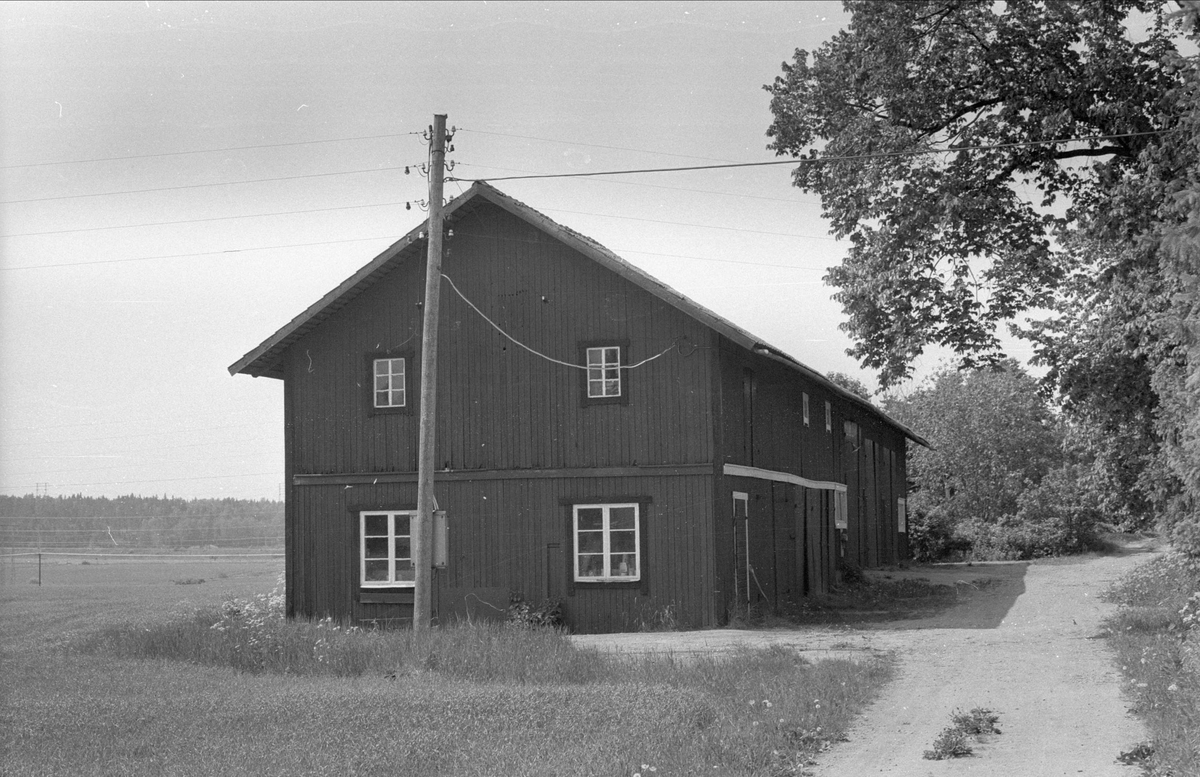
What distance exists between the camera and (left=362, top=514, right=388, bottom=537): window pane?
2438 centimetres

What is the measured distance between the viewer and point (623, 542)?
22953 millimetres

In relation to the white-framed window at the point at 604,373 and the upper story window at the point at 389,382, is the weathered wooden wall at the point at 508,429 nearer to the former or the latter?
the upper story window at the point at 389,382

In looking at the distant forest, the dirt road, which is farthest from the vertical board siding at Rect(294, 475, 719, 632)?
the distant forest

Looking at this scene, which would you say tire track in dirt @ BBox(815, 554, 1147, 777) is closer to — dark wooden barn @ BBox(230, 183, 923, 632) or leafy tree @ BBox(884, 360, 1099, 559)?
dark wooden barn @ BBox(230, 183, 923, 632)

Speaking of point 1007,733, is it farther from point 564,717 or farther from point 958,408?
point 958,408

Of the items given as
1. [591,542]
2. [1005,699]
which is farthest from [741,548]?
[1005,699]

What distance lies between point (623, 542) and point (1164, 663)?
10353 mm

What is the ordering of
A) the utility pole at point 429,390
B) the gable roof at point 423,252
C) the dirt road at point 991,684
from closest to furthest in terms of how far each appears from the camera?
the dirt road at point 991,684 → the utility pole at point 429,390 → the gable roof at point 423,252

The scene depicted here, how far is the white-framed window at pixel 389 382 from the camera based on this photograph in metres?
24.6

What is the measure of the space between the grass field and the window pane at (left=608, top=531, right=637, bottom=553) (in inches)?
240

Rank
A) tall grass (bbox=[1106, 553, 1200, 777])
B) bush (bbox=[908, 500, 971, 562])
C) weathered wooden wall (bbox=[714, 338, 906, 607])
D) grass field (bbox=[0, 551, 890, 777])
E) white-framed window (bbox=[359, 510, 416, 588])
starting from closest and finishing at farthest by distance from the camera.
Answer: tall grass (bbox=[1106, 553, 1200, 777]), grass field (bbox=[0, 551, 890, 777]), weathered wooden wall (bbox=[714, 338, 906, 607]), white-framed window (bbox=[359, 510, 416, 588]), bush (bbox=[908, 500, 971, 562])

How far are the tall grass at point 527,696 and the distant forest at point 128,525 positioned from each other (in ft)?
308

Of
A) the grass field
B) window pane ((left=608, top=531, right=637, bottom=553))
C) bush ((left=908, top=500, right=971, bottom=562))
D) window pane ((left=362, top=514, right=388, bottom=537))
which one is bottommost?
the grass field

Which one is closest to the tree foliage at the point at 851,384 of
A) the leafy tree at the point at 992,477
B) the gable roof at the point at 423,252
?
the leafy tree at the point at 992,477
